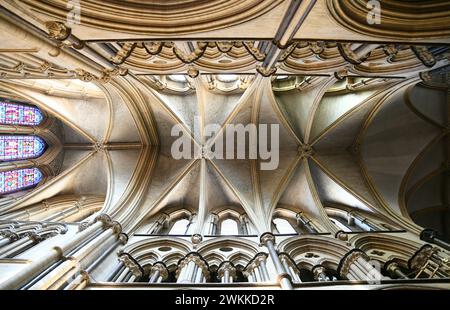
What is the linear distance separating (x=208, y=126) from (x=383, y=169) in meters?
7.56

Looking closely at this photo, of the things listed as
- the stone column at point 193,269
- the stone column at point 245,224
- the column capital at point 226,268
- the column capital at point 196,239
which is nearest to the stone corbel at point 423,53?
the column capital at point 226,268

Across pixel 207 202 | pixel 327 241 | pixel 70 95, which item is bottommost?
pixel 327 241

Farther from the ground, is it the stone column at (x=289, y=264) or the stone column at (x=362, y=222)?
the stone column at (x=362, y=222)

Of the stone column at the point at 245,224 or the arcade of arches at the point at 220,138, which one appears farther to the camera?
the stone column at the point at 245,224

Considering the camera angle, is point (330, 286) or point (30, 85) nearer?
point (330, 286)

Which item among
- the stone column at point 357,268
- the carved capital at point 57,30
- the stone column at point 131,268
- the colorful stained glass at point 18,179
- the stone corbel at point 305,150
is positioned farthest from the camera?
Result: the stone corbel at point 305,150

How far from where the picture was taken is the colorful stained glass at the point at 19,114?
1023 centimetres

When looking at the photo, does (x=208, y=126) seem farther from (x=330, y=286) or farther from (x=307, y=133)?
(x=330, y=286)

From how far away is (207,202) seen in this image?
11.1m

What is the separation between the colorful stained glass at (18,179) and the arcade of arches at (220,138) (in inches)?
2.5

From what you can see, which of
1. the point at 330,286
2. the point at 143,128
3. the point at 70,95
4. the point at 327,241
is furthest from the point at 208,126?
the point at 330,286

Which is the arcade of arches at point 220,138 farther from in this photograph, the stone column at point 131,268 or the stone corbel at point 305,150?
the stone corbel at point 305,150

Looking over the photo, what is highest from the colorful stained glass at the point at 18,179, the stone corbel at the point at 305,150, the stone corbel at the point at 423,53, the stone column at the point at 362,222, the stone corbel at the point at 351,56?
the stone corbel at the point at 305,150
